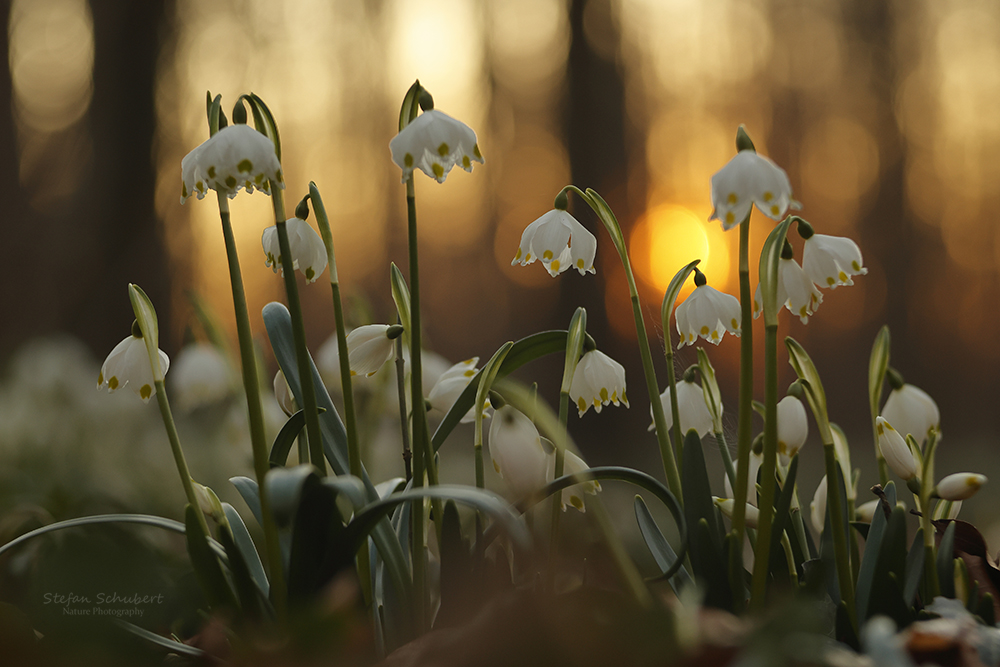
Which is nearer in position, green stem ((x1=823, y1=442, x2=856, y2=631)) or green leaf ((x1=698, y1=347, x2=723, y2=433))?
green stem ((x1=823, y1=442, x2=856, y2=631))

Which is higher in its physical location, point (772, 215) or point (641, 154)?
point (641, 154)

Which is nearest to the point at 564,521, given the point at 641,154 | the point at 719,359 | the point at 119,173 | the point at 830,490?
the point at 830,490

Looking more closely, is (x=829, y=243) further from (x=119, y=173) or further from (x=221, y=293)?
(x=119, y=173)

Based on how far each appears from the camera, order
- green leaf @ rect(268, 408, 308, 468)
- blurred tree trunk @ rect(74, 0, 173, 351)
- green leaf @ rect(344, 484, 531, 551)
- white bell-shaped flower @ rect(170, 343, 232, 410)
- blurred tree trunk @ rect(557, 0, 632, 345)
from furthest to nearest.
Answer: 1. blurred tree trunk @ rect(557, 0, 632, 345)
2. blurred tree trunk @ rect(74, 0, 173, 351)
3. white bell-shaped flower @ rect(170, 343, 232, 410)
4. green leaf @ rect(268, 408, 308, 468)
5. green leaf @ rect(344, 484, 531, 551)

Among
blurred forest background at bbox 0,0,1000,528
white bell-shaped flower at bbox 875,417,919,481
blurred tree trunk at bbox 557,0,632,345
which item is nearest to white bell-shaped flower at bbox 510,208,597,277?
white bell-shaped flower at bbox 875,417,919,481

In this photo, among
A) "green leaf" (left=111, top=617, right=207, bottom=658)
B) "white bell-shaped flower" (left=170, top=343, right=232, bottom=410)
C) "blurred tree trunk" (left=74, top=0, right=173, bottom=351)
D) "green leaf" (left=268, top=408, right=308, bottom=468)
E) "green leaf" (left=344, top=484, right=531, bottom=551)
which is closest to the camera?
"green leaf" (left=344, top=484, right=531, bottom=551)

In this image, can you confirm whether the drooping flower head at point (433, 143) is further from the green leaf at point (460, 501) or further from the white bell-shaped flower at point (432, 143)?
the green leaf at point (460, 501)

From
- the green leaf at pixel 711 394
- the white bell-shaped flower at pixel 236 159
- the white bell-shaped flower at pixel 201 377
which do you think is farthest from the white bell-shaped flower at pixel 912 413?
the white bell-shaped flower at pixel 201 377

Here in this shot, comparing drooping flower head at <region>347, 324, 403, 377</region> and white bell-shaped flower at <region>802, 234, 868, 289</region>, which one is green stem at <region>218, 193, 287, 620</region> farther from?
white bell-shaped flower at <region>802, 234, 868, 289</region>
